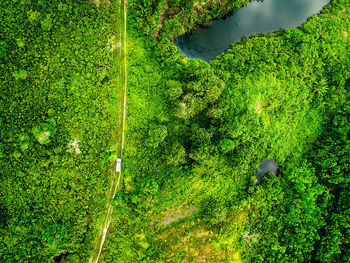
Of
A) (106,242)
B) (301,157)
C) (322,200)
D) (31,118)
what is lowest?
(106,242)

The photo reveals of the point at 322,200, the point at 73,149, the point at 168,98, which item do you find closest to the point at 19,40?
the point at 73,149

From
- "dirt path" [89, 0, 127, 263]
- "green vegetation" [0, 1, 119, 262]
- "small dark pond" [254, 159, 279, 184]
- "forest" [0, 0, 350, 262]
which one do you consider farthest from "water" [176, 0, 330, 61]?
"small dark pond" [254, 159, 279, 184]

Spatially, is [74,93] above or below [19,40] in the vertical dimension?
below

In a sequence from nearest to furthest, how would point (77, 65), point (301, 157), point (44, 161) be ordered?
point (44, 161)
point (77, 65)
point (301, 157)

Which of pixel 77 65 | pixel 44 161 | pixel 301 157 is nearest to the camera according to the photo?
pixel 44 161

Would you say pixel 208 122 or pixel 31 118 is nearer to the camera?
pixel 31 118

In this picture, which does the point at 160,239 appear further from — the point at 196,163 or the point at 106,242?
the point at 196,163

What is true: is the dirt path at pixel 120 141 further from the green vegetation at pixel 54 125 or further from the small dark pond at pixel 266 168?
the small dark pond at pixel 266 168

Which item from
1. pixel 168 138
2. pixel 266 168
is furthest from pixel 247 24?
pixel 266 168
